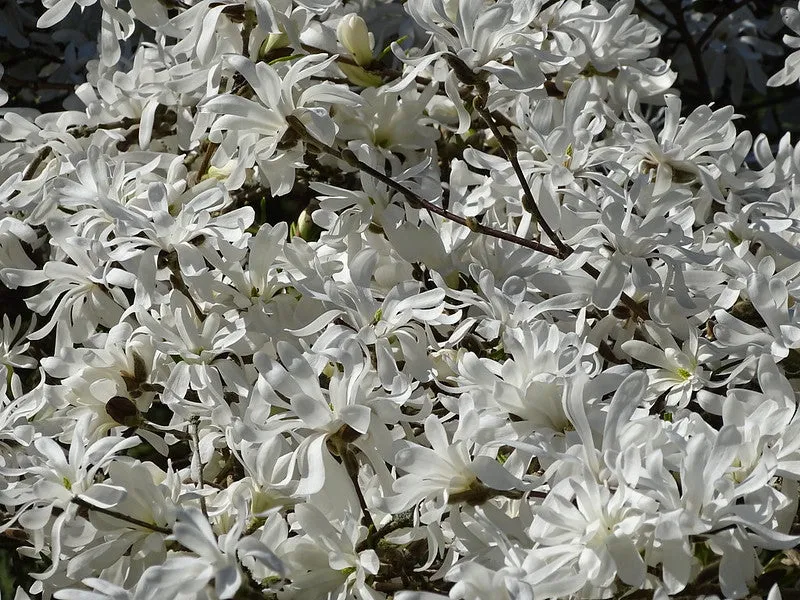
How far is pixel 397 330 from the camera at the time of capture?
833 millimetres

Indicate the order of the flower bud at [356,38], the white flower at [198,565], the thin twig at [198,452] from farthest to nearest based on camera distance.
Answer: the flower bud at [356,38], the thin twig at [198,452], the white flower at [198,565]

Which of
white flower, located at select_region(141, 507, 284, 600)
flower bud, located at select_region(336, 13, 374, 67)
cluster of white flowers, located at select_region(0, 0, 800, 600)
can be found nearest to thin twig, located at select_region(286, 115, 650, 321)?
cluster of white flowers, located at select_region(0, 0, 800, 600)

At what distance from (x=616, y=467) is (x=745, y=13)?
4.25 feet

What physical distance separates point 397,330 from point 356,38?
13.5 inches

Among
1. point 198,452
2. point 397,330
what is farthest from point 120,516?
point 397,330

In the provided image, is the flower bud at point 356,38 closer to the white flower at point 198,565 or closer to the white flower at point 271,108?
the white flower at point 271,108

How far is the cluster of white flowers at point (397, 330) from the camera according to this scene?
2.18 ft

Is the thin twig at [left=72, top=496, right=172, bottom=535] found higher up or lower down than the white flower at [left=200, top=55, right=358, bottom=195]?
lower down

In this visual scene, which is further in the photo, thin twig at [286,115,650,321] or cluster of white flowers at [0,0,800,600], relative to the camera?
thin twig at [286,115,650,321]

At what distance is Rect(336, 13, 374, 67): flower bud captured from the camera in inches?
39.6

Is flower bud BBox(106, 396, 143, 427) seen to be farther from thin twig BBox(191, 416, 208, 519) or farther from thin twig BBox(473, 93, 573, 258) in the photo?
thin twig BBox(473, 93, 573, 258)

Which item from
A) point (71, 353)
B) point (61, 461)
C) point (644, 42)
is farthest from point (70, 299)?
point (644, 42)

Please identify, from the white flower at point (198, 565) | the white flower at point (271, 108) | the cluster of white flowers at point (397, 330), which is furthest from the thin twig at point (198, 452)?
the white flower at point (271, 108)

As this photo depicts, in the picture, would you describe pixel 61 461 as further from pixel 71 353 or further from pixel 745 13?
pixel 745 13
